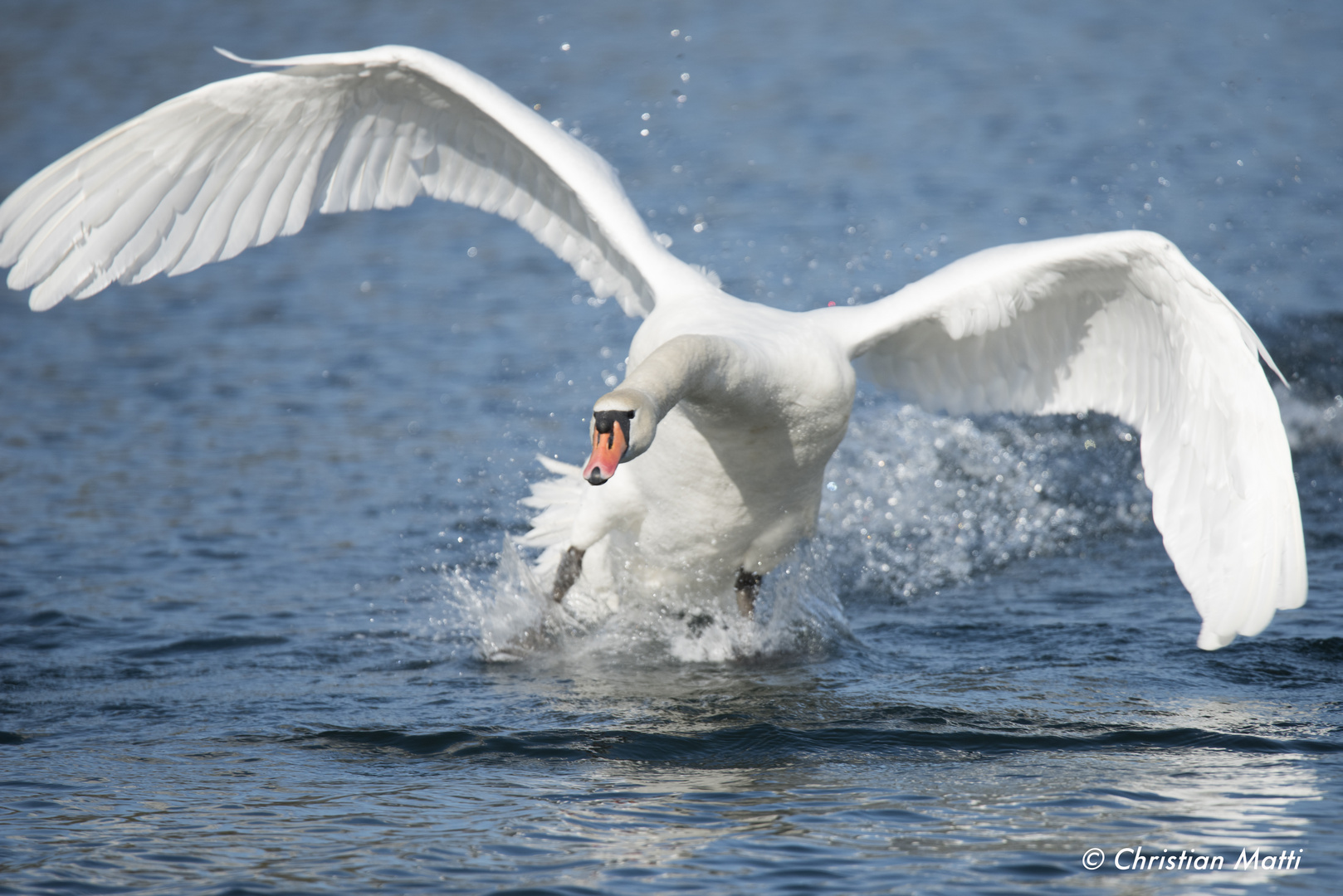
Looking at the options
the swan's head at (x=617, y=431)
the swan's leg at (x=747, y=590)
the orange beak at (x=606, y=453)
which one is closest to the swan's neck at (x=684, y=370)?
the swan's head at (x=617, y=431)

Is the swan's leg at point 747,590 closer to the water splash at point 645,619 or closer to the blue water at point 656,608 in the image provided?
the water splash at point 645,619

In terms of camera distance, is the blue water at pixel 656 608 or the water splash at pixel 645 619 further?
the water splash at pixel 645 619

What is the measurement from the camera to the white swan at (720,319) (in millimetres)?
6664

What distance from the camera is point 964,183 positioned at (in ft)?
58.9

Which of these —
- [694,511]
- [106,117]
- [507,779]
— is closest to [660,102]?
[106,117]

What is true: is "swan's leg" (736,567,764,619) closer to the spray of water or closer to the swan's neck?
the spray of water

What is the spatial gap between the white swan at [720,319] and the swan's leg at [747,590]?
0.05 feet

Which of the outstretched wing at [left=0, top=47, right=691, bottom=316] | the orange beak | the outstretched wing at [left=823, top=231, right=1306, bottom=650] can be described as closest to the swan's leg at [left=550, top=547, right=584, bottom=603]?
the outstretched wing at [left=0, top=47, right=691, bottom=316]

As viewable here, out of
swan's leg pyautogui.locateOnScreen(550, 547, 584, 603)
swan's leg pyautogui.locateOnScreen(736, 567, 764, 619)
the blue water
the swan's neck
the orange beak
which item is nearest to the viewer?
the orange beak

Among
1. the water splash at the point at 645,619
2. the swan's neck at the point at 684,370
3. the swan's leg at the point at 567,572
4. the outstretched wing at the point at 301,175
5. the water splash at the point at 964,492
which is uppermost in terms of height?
the outstretched wing at the point at 301,175

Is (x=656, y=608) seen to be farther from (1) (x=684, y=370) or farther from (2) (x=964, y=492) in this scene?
(2) (x=964, y=492)

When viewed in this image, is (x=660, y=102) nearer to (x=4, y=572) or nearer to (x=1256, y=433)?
(x=4, y=572)

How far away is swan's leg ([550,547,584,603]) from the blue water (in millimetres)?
277

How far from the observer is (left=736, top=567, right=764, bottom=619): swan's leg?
8.20 meters
